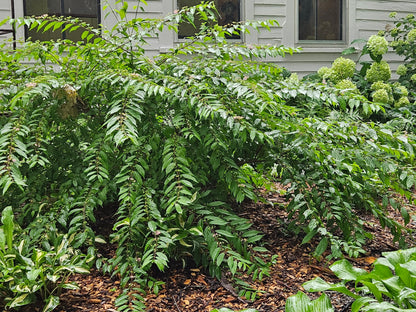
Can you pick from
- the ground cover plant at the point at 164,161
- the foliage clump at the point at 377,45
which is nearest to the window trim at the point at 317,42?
the foliage clump at the point at 377,45

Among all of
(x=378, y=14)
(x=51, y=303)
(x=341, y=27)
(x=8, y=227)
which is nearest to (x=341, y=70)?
(x=341, y=27)

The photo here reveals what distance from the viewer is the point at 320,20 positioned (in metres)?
9.04

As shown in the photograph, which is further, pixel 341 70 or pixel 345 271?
pixel 341 70

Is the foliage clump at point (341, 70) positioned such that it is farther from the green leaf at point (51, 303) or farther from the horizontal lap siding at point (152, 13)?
the green leaf at point (51, 303)

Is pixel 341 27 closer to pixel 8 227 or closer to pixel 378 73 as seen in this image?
pixel 378 73

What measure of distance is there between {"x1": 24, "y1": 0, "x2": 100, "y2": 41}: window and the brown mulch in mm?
4821

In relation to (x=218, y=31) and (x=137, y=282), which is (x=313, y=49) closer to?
(x=218, y=31)

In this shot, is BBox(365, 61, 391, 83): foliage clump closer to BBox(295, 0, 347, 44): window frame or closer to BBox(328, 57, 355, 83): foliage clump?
BBox(328, 57, 355, 83): foliage clump

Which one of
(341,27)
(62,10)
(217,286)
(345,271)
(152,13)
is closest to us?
(345,271)

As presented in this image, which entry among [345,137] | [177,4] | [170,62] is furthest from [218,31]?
[177,4]

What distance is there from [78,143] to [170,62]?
0.82 metres

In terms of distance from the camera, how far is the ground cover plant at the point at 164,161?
2596mm

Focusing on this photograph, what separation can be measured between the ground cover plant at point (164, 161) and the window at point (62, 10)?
4.25 meters

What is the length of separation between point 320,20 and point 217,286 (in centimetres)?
735
